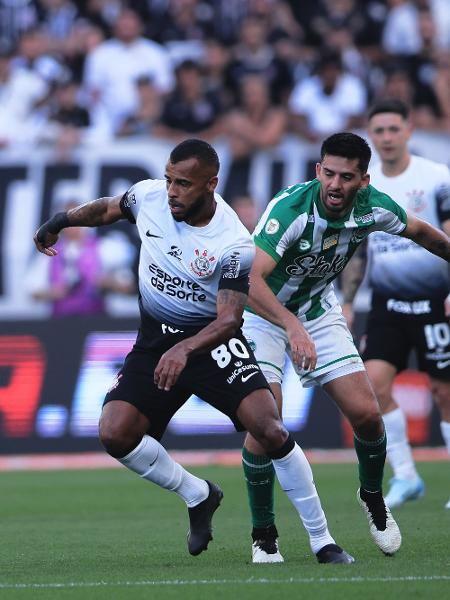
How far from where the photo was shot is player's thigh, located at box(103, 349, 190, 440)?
26.0 feet

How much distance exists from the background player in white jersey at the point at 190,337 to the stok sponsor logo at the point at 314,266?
1.59 ft

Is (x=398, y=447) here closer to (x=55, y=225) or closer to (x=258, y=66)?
(x=55, y=225)

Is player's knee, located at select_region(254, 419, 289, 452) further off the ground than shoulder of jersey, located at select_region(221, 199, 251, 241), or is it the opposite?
shoulder of jersey, located at select_region(221, 199, 251, 241)

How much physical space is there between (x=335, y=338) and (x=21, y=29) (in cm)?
1296

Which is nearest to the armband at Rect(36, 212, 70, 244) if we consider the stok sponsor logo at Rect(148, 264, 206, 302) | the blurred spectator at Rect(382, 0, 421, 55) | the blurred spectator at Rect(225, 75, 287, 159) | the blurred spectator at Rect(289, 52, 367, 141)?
the stok sponsor logo at Rect(148, 264, 206, 302)

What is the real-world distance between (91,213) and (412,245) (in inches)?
151

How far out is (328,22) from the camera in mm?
19719

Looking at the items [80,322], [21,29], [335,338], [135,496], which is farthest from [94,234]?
[335,338]

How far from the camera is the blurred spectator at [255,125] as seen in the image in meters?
17.6

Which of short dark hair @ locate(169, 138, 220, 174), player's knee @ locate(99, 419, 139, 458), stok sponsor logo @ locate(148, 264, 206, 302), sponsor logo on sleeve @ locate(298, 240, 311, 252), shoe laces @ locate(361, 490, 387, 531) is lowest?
shoe laces @ locate(361, 490, 387, 531)

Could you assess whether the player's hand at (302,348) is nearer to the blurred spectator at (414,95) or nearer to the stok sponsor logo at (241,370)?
the stok sponsor logo at (241,370)

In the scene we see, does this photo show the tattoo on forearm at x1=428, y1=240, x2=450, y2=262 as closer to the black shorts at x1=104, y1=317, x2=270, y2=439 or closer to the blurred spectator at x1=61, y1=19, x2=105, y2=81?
the black shorts at x1=104, y1=317, x2=270, y2=439

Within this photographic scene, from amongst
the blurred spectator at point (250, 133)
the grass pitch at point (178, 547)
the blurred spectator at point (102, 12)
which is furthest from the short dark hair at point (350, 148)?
the blurred spectator at point (102, 12)

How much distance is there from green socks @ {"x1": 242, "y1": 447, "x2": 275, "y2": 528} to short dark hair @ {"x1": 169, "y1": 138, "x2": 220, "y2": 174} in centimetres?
182
